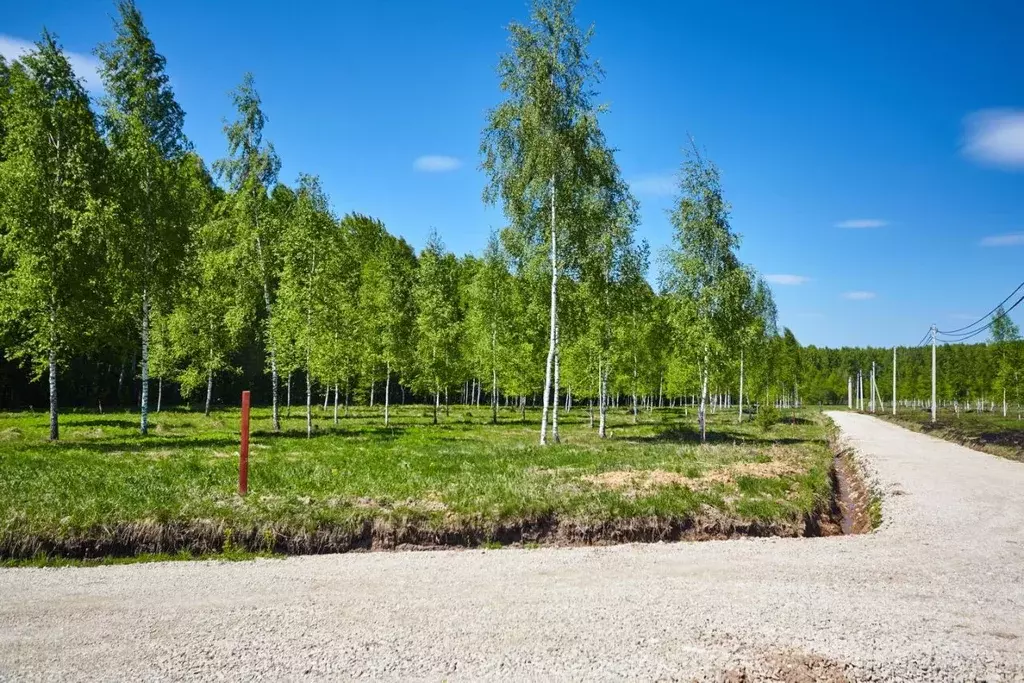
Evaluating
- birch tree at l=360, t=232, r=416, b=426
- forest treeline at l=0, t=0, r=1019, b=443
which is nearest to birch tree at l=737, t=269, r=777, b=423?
forest treeline at l=0, t=0, r=1019, b=443

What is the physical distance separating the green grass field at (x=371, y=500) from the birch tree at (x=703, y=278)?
43.2 ft

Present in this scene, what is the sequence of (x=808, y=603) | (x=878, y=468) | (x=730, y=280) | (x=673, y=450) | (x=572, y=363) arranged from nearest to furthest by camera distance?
1. (x=808, y=603)
2. (x=878, y=468)
3. (x=673, y=450)
4. (x=730, y=280)
5. (x=572, y=363)

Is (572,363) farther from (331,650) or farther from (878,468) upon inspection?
(331,650)

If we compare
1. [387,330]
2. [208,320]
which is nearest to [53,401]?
[387,330]

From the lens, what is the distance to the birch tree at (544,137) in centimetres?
3000

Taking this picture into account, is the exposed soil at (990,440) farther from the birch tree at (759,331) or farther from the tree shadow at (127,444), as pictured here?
the tree shadow at (127,444)

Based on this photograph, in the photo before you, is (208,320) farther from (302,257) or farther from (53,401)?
(53,401)

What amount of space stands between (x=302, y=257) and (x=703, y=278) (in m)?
22.0

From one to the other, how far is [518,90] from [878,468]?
21.7 metres

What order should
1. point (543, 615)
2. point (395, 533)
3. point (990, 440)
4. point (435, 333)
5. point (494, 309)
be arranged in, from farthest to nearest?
point (494, 309), point (435, 333), point (990, 440), point (395, 533), point (543, 615)

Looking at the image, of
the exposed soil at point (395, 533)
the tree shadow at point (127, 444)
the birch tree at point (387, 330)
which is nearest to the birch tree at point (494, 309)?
the birch tree at point (387, 330)

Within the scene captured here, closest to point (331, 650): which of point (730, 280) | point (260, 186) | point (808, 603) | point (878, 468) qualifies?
point (808, 603)

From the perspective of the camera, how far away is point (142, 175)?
34.1 meters

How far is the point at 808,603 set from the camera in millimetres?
9414
